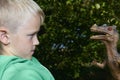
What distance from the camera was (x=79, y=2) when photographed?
704 centimetres

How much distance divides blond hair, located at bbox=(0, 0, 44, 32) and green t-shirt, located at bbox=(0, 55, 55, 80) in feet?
0.46

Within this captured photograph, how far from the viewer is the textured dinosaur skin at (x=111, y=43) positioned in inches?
256

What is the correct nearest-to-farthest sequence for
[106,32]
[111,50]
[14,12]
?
[14,12] < [106,32] < [111,50]

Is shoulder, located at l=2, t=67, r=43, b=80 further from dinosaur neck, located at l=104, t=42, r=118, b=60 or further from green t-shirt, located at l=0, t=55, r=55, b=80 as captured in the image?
dinosaur neck, located at l=104, t=42, r=118, b=60

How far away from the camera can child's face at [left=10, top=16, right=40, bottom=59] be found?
2.00 m

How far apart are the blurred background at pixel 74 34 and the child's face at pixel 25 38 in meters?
4.98

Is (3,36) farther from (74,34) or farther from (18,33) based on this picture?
(74,34)

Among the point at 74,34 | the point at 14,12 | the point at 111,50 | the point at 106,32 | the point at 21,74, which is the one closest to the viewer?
the point at 21,74

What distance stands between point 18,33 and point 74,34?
5487 mm

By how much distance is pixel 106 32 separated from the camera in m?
6.55

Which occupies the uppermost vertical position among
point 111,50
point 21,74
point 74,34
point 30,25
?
point 30,25

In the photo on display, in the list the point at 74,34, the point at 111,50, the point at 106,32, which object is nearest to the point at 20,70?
the point at 106,32

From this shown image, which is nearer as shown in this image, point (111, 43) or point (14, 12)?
point (14, 12)

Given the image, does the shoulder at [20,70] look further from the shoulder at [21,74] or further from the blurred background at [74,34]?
the blurred background at [74,34]
